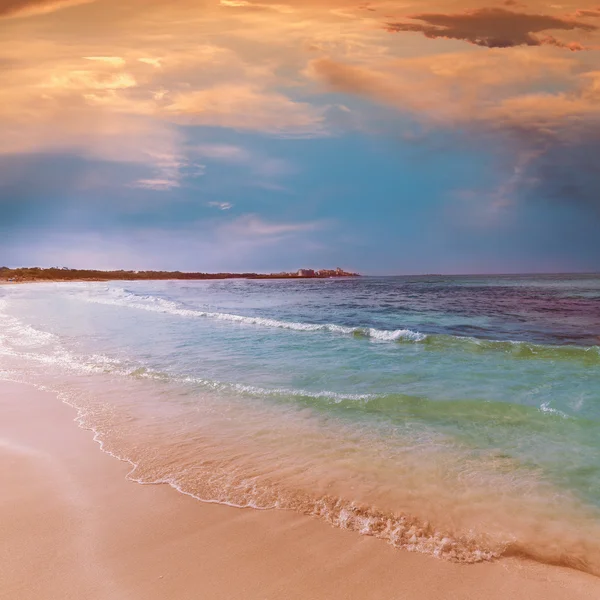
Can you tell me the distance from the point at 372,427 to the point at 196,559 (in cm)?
363

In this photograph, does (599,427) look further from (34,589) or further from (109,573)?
(34,589)

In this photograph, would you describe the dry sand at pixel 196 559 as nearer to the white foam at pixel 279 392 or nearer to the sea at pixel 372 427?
the sea at pixel 372 427

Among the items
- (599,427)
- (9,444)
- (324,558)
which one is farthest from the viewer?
(599,427)

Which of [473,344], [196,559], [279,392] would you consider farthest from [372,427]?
[473,344]

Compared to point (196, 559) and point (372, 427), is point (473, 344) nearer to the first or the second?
point (372, 427)

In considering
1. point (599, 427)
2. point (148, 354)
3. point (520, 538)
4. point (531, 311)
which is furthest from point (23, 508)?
point (531, 311)

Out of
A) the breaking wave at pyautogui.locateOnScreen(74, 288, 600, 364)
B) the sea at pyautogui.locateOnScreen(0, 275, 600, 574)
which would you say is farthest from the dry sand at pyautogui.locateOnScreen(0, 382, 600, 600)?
the breaking wave at pyautogui.locateOnScreen(74, 288, 600, 364)

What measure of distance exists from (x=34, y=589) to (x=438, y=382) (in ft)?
→ 25.2

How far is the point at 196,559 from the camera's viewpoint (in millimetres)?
3449

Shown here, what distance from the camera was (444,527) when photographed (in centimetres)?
388

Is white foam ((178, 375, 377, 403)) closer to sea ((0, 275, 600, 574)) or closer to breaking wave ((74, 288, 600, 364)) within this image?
sea ((0, 275, 600, 574))

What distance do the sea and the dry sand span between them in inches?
9.1

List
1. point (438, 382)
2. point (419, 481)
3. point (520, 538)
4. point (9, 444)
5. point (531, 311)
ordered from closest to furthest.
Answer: point (520, 538) → point (419, 481) → point (9, 444) → point (438, 382) → point (531, 311)

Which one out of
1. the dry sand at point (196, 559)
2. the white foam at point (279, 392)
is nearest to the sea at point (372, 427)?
the white foam at point (279, 392)
